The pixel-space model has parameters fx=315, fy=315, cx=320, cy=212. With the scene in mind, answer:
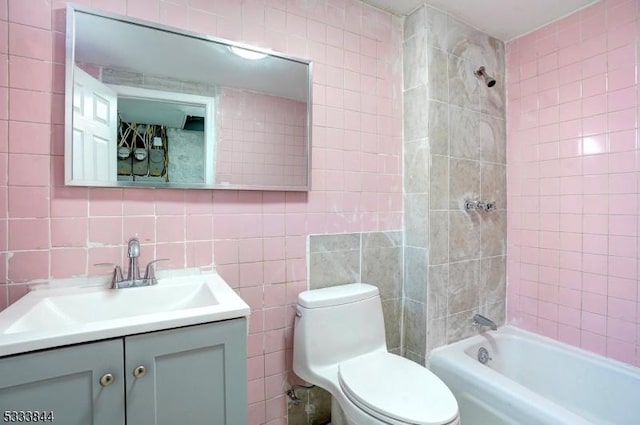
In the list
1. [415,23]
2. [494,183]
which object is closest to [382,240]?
[494,183]

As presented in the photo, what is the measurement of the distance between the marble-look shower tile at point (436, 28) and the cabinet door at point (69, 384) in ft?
6.38

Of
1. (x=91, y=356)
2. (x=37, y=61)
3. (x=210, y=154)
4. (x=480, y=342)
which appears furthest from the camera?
(x=480, y=342)

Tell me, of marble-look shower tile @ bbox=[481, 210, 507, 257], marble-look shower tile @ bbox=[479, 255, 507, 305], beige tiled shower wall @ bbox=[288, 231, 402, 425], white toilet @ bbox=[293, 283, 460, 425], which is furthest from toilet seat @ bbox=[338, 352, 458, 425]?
marble-look shower tile @ bbox=[481, 210, 507, 257]

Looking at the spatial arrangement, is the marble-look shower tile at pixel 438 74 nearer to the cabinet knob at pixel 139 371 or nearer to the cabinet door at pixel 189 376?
the cabinet door at pixel 189 376

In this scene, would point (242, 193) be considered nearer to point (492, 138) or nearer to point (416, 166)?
point (416, 166)

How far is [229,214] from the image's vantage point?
1388 mm

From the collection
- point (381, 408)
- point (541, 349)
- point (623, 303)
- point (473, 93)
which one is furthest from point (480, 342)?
point (473, 93)

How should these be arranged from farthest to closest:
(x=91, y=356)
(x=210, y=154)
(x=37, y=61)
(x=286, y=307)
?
(x=286, y=307), (x=210, y=154), (x=37, y=61), (x=91, y=356)

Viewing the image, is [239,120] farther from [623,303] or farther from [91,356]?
[623,303]

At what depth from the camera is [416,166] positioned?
178 cm

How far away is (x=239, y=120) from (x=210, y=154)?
0.68 feet

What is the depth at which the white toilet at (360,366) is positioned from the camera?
1088 mm

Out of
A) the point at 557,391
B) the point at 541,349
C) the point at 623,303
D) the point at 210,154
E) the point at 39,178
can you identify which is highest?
the point at 210,154

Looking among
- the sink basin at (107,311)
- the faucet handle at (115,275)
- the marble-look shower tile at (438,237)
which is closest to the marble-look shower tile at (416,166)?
the marble-look shower tile at (438,237)
